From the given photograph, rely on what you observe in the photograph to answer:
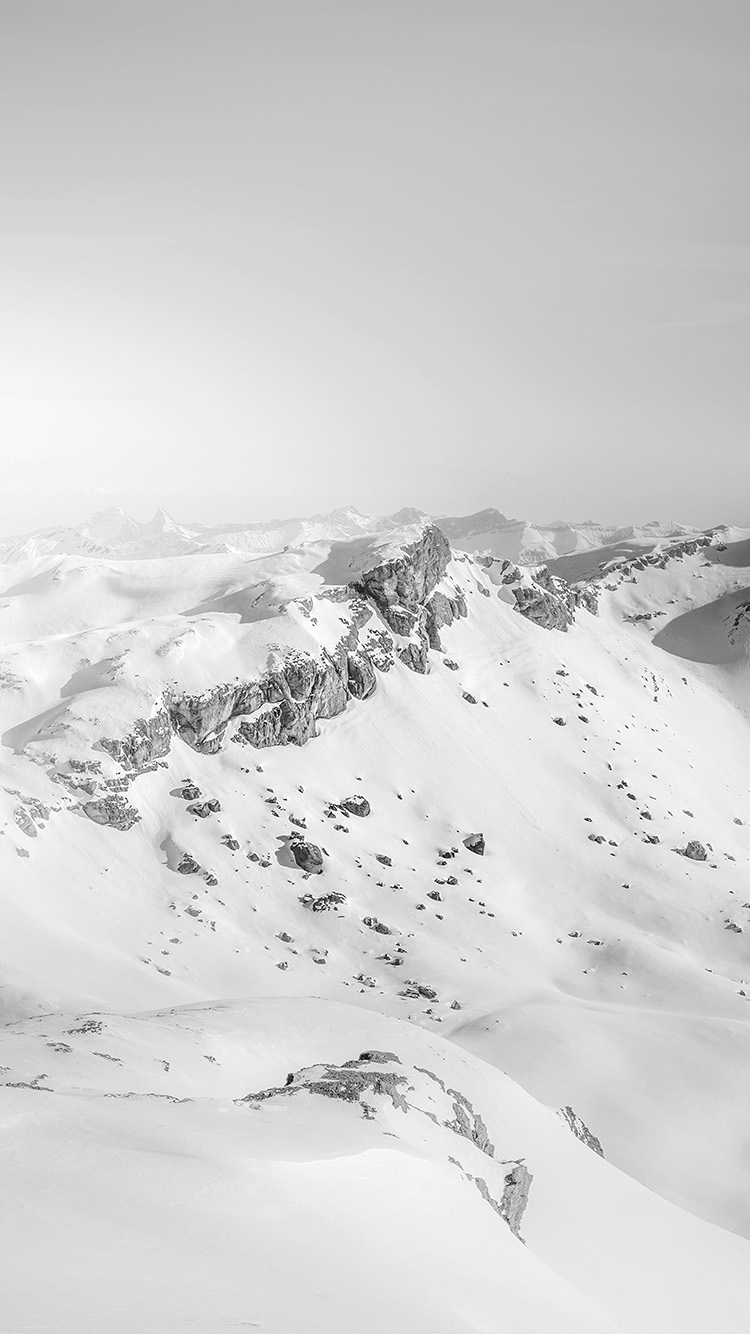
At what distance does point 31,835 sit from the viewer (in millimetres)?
84250

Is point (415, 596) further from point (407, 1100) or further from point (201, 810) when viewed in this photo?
point (407, 1100)

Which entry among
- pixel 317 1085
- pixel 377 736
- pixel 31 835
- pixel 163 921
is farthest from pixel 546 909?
pixel 317 1085

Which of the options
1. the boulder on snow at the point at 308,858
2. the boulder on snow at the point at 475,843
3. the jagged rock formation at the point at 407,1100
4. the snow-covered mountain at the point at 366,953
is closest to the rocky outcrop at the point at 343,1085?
the jagged rock formation at the point at 407,1100

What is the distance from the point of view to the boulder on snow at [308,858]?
3848 inches

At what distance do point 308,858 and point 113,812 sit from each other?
25.4 m

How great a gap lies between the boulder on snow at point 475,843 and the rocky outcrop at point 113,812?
156 ft

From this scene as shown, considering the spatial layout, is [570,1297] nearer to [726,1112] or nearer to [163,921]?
[726,1112]

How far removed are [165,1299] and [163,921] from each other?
77700 millimetres

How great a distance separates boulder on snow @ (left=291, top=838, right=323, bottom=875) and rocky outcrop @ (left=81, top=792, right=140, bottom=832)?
21045 millimetres

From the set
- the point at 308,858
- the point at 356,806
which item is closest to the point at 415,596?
the point at 356,806

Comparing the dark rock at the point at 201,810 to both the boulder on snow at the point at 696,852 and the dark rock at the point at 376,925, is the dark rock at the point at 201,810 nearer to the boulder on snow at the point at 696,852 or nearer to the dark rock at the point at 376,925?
the dark rock at the point at 376,925

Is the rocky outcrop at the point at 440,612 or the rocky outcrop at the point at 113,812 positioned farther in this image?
the rocky outcrop at the point at 440,612

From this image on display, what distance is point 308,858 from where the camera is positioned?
321ft

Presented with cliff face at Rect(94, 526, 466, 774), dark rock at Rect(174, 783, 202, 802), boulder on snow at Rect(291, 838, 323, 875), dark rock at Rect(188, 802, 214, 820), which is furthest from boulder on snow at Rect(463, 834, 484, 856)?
dark rock at Rect(174, 783, 202, 802)
